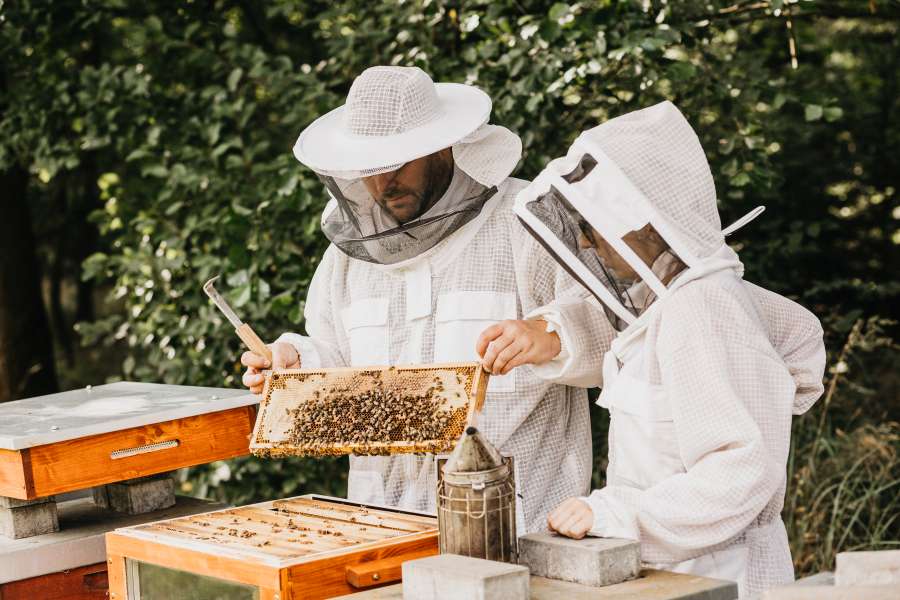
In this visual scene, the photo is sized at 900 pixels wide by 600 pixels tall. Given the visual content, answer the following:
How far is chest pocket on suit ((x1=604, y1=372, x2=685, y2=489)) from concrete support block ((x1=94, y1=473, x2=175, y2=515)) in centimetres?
155

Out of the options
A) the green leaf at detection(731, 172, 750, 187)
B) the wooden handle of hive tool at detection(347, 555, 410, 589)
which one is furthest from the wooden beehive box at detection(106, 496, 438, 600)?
the green leaf at detection(731, 172, 750, 187)

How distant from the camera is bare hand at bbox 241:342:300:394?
335 centimetres

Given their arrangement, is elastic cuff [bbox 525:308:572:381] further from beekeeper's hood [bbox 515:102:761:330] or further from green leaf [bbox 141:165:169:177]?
green leaf [bbox 141:165:169:177]

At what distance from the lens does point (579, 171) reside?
8.17ft

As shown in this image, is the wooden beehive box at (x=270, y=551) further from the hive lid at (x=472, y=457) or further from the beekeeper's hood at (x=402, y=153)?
the beekeeper's hood at (x=402, y=153)

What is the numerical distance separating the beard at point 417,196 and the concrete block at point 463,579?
1279mm

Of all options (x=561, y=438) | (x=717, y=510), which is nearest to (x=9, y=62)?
(x=561, y=438)

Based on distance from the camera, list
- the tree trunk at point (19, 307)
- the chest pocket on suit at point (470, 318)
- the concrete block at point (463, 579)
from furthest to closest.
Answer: the tree trunk at point (19, 307), the chest pocket on suit at point (470, 318), the concrete block at point (463, 579)

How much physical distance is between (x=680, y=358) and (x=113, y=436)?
65.3 inches

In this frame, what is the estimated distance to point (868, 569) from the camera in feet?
6.59

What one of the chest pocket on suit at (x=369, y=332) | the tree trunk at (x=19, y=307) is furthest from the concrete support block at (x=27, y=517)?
the tree trunk at (x=19, y=307)

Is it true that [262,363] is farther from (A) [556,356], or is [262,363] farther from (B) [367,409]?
(A) [556,356]

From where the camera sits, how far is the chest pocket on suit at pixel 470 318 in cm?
320

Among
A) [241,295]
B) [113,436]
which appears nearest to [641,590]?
[113,436]
